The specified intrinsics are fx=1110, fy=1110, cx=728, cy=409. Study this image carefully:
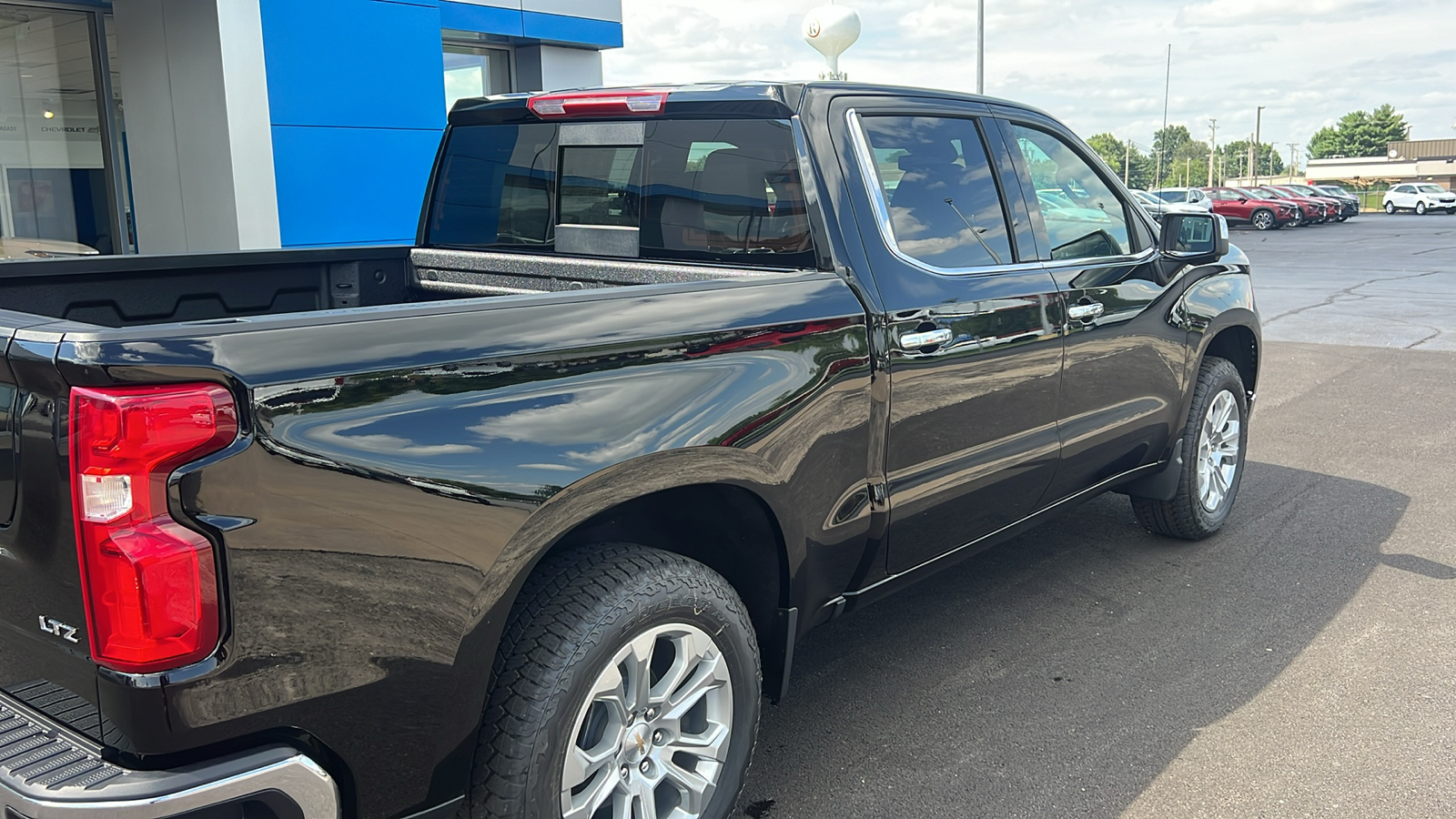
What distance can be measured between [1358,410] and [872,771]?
20.3 feet

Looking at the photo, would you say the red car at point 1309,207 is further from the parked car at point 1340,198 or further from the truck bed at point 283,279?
the truck bed at point 283,279

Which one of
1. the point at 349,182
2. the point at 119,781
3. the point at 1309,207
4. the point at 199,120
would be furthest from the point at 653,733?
the point at 1309,207

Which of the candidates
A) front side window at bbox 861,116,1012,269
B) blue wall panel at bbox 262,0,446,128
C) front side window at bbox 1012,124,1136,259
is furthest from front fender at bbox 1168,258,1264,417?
blue wall panel at bbox 262,0,446,128

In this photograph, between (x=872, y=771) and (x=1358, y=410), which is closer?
(x=872, y=771)

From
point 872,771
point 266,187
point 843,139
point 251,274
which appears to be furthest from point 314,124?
point 872,771

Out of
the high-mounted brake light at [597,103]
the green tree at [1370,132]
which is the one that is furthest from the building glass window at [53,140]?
the green tree at [1370,132]

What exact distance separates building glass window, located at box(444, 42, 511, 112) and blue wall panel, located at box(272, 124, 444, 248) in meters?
1.29

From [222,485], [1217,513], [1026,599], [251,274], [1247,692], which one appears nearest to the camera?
[222,485]

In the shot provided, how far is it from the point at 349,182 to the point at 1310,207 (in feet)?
138

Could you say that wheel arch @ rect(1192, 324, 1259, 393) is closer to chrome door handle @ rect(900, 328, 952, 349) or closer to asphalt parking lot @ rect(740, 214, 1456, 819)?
asphalt parking lot @ rect(740, 214, 1456, 819)

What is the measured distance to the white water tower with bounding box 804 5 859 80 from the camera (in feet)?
40.2

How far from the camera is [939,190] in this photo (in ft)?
11.3

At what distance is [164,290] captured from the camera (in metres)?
3.57

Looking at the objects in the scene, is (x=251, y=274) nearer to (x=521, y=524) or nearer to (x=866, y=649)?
(x=521, y=524)
